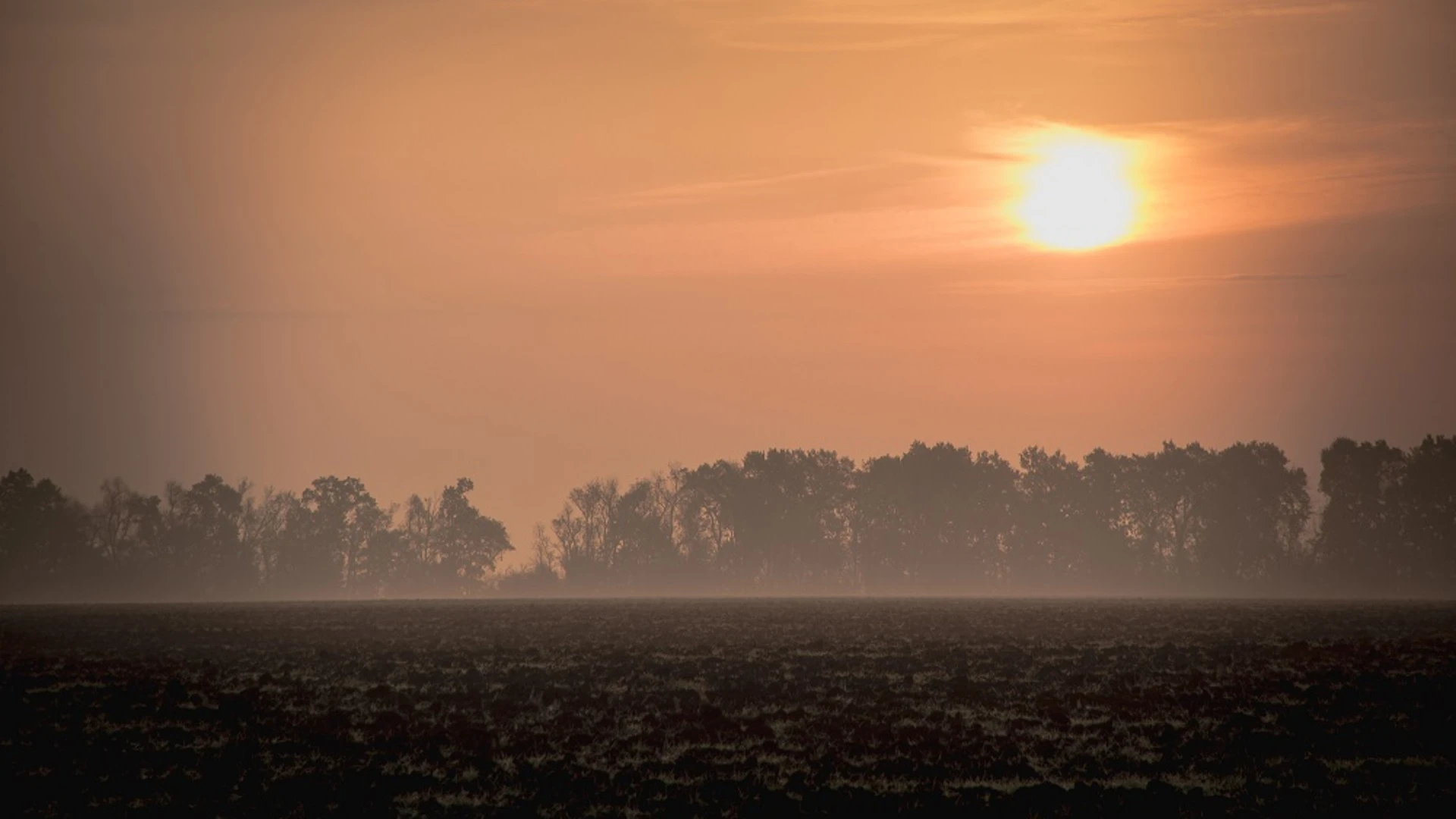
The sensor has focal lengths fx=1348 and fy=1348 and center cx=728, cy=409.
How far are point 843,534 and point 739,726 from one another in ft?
481

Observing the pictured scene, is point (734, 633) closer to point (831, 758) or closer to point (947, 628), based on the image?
point (947, 628)

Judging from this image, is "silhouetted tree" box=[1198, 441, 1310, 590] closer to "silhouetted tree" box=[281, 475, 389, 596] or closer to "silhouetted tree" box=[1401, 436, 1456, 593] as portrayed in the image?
"silhouetted tree" box=[1401, 436, 1456, 593]

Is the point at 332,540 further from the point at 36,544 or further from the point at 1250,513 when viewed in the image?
the point at 1250,513

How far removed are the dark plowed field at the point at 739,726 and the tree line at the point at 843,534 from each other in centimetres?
9970

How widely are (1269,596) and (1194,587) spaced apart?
40.5 feet

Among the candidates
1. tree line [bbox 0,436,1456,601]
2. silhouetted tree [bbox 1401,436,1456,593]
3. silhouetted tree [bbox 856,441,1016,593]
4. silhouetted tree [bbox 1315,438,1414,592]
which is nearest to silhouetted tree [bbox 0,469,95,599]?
tree line [bbox 0,436,1456,601]

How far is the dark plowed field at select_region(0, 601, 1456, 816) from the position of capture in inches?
873

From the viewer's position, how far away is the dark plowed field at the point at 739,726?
72.7 feet

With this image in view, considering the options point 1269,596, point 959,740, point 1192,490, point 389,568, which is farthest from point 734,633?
point 389,568

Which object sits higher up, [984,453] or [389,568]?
[984,453]

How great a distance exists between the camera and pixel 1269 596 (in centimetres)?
13925

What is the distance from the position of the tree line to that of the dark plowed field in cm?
9970

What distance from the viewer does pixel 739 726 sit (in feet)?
95.3

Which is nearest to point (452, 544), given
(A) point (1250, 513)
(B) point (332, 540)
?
(B) point (332, 540)
